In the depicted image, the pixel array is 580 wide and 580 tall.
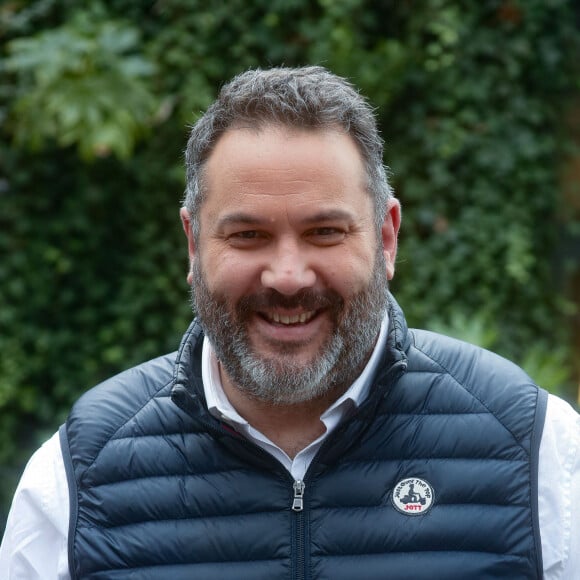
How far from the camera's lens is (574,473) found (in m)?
1.85

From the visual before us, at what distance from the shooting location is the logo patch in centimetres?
185

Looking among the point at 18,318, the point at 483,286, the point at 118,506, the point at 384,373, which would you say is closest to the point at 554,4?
the point at 483,286

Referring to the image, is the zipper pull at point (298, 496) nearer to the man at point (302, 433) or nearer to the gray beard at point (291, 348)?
the man at point (302, 433)

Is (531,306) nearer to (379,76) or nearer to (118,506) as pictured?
(379,76)

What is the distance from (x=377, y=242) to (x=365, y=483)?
1.59 feet

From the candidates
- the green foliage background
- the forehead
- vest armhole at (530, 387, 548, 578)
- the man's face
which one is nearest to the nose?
the man's face

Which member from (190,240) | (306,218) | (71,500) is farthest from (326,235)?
(71,500)

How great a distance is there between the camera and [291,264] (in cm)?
182

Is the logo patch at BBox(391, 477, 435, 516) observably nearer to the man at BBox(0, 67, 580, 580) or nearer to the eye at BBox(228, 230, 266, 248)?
the man at BBox(0, 67, 580, 580)

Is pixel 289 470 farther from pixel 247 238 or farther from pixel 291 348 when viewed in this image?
pixel 247 238

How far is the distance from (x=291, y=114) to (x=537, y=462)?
0.83m

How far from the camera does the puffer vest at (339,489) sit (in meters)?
1.82

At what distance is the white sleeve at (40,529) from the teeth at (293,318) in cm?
55

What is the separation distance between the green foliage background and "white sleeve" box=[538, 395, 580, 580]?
2.96 meters
